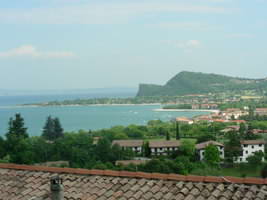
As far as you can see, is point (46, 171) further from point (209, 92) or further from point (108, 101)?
point (209, 92)

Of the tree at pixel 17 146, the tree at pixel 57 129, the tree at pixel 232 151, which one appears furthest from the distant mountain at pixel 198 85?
the tree at pixel 17 146

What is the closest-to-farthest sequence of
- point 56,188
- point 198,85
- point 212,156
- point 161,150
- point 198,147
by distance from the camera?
point 56,188 < point 212,156 < point 198,147 < point 161,150 < point 198,85

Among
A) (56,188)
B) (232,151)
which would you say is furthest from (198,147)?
(56,188)

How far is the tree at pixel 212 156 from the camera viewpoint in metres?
22.0

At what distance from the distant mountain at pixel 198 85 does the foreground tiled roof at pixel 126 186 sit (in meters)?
120

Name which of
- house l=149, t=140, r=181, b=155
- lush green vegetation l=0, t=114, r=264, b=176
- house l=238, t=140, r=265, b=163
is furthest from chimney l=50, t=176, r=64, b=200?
house l=149, t=140, r=181, b=155

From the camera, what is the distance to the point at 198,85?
133 m

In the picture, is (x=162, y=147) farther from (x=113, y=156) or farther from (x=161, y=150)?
(x=113, y=156)

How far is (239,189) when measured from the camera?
296 cm

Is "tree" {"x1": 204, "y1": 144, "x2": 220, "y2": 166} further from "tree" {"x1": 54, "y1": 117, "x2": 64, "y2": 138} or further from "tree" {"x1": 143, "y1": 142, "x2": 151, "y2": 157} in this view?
"tree" {"x1": 54, "y1": 117, "x2": 64, "y2": 138}

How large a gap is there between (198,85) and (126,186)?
132m

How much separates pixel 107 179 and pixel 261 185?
1407 mm

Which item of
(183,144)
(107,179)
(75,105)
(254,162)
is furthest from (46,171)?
(75,105)

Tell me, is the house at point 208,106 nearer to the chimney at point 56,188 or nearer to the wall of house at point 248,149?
the wall of house at point 248,149
